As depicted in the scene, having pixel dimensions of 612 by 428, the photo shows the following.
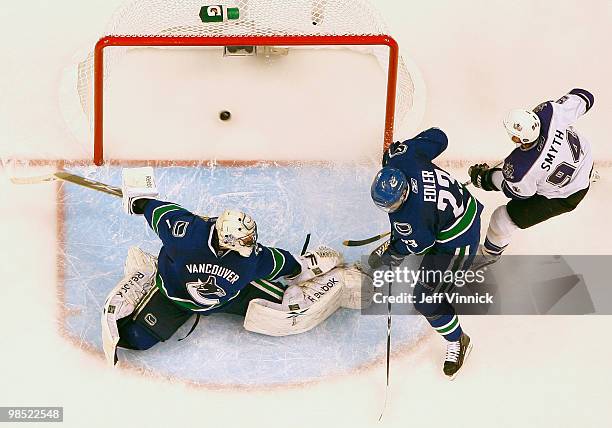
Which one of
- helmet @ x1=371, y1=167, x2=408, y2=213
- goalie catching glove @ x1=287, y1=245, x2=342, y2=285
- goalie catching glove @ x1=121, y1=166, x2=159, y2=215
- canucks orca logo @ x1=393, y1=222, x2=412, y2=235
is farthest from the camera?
goalie catching glove @ x1=287, y1=245, x2=342, y2=285

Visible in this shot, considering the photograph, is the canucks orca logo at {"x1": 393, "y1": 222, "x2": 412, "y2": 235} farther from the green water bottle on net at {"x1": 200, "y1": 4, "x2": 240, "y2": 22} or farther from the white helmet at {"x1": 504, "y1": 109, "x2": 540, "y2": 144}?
the green water bottle on net at {"x1": 200, "y1": 4, "x2": 240, "y2": 22}

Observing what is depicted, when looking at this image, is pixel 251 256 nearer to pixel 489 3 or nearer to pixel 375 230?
pixel 375 230

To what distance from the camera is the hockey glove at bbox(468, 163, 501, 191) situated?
4215 millimetres

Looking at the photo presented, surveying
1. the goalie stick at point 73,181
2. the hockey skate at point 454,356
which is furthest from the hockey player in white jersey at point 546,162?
the goalie stick at point 73,181

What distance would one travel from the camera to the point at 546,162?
3.76m

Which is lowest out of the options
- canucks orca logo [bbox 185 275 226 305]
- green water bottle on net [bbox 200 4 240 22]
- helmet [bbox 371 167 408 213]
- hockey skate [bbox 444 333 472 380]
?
hockey skate [bbox 444 333 472 380]

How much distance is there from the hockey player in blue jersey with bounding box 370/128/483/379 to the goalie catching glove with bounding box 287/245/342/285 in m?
0.23

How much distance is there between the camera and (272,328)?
13.4ft

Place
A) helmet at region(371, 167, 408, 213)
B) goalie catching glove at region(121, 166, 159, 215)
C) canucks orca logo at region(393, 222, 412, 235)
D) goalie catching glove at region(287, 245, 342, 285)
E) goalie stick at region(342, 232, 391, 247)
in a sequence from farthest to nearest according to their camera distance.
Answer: goalie stick at region(342, 232, 391, 247) → goalie catching glove at region(287, 245, 342, 285) → goalie catching glove at region(121, 166, 159, 215) → canucks orca logo at region(393, 222, 412, 235) → helmet at region(371, 167, 408, 213)

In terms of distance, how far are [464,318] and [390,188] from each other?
36.9 inches

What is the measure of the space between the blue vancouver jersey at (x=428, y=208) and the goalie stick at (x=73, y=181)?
110cm

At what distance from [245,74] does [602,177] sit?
1.58 m

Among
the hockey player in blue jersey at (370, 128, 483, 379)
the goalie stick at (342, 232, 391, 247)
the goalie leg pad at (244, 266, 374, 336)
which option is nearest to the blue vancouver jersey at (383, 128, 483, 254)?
the hockey player in blue jersey at (370, 128, 483, 379)

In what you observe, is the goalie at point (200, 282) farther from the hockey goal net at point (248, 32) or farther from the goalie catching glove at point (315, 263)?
the hockey goal net at point (248, 32)
